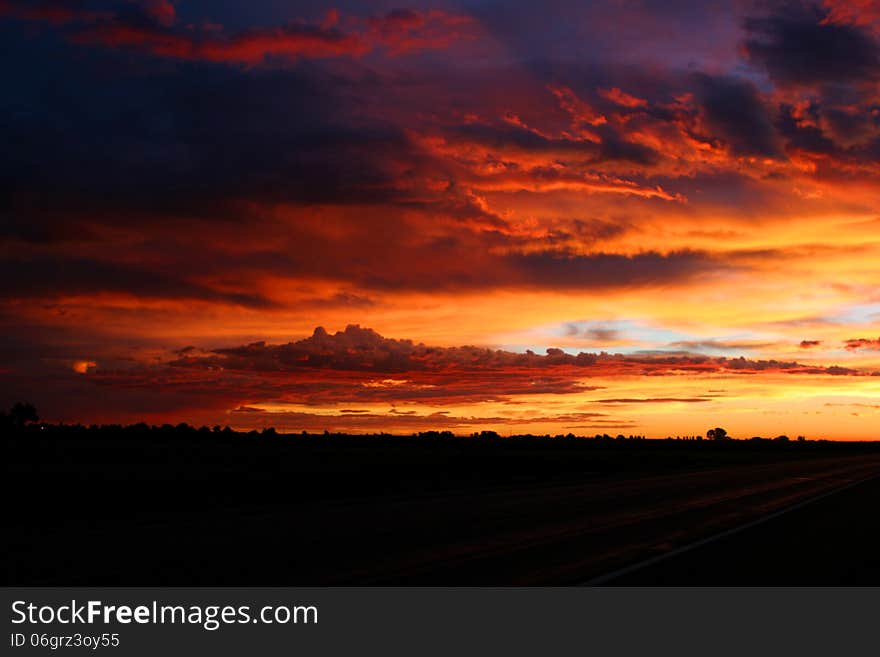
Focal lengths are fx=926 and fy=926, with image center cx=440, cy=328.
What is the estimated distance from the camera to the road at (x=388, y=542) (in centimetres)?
1313

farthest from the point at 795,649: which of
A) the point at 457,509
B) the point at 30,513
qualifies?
the point at 30,513

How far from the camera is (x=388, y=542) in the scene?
56.8ft

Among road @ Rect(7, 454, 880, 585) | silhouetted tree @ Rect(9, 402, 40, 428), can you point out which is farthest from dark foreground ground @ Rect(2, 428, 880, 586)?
silhouetted tree @ Rect(9, 402, 40, 428)

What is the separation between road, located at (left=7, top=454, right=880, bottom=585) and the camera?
43.1 ft

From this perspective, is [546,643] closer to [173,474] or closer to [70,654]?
[70,654]

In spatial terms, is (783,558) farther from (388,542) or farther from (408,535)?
(408,535)

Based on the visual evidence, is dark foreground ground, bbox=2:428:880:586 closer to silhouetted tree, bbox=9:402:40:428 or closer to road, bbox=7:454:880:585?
road, bbox=7:454:880:585

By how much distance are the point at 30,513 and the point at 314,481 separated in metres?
19.6

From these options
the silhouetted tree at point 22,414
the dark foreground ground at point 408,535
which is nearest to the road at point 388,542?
the dark foreground ground at point 408,535

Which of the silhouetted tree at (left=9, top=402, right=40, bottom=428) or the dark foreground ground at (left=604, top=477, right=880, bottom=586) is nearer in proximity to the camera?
the dark foreground ground at (left=604, top=477, right=880, bottom=586)

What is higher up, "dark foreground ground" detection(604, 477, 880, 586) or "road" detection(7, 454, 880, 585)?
"road" detection(7, 454, 880, 585)

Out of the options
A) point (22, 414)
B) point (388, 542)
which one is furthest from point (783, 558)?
point (22, 414)

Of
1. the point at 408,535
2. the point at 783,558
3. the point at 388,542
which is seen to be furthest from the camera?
the point at 408,535

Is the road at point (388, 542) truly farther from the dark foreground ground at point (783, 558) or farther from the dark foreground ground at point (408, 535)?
the dark foreground ground at point (783, 558)
